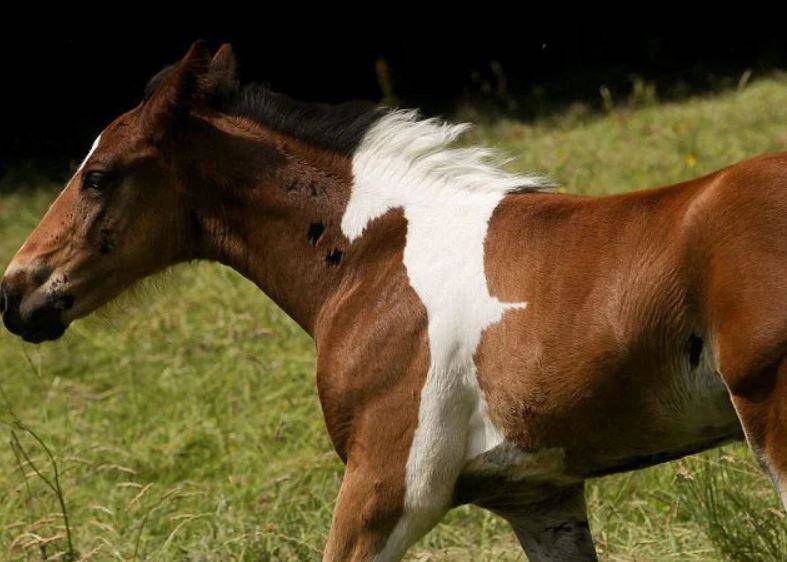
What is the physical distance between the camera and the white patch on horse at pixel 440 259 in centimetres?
278

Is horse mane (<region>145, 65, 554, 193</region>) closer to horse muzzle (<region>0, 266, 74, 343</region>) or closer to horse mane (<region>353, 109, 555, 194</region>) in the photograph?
horse mane (<region>353, 109, 555, 194</region>)

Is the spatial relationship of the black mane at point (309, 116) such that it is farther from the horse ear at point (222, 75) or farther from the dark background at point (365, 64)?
the dark background at point (365, 64)

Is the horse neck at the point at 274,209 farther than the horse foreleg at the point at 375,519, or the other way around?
the horse neck at the point at 274,209

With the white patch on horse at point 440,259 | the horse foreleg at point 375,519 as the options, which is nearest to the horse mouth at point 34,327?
the white patch on horse at point 440,259

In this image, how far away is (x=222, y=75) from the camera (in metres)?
3.38

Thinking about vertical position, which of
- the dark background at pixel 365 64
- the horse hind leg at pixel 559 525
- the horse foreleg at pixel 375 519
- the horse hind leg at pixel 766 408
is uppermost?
the horse hind leg at pixel 766 408

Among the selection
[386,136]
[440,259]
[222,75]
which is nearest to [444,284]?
[440,259]

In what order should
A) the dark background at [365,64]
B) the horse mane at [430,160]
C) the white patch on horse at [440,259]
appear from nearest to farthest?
1. the white patch on horse at [440,259]
2. the horse mane at [430,160]
3. the dark background at [365,64]

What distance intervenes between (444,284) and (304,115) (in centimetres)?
76

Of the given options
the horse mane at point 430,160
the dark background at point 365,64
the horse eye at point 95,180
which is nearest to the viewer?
the horse mane at point 430,160

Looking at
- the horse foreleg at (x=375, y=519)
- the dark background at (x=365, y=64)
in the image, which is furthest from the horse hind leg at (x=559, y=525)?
the dark background at (x=365, y=64)

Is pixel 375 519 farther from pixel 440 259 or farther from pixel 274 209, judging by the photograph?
pixel 274 209

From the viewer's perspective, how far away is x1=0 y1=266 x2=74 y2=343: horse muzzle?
11.2 feet

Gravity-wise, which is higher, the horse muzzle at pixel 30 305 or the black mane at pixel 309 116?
the black mane at pixel 309 116
